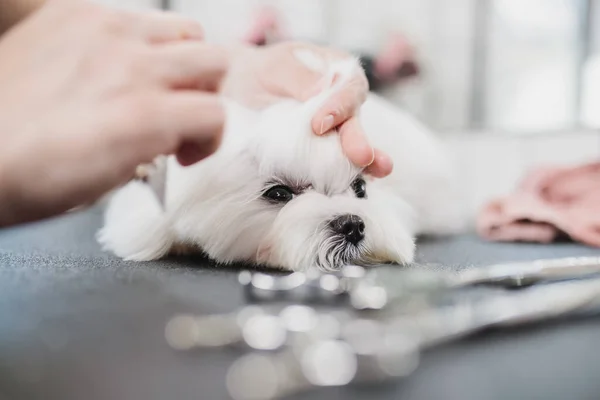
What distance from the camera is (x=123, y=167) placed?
46 cm

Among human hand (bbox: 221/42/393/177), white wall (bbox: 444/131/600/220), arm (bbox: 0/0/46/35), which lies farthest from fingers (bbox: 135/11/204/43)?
white wall (bbox: 444/131/600/220)

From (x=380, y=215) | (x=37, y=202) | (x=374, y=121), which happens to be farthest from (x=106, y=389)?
(x=374, y=121)

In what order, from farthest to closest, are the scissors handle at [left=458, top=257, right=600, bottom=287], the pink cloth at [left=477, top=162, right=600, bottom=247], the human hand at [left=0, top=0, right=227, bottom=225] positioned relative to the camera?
the pink cloth at [left=477, top=162, right=600, bottom=247]
the scissors handle at [left=458, top=257, right=600, bottom=287]
the human hand at [left=0, top=0, right=227, bottom=225]

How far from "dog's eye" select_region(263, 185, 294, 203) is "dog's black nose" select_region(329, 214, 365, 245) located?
0.08m

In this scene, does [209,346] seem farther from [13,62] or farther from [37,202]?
[13,62]

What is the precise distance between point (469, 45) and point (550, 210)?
125 cm

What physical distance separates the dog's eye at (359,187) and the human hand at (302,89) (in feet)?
0.08

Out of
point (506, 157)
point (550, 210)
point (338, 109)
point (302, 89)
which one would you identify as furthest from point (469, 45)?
point (338, 109)

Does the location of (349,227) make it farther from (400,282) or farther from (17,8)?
(17,8)

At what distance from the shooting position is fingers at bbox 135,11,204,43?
0.51m

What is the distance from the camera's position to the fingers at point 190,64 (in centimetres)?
49

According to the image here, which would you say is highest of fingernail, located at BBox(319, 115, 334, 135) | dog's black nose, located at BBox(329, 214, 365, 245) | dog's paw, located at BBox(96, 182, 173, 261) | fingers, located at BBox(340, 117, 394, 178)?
fingernail, located at BBox(319, 115, 334, 135)

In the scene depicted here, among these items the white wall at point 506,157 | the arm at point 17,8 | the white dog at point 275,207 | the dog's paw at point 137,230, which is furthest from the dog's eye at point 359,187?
the white wall at point 506,157

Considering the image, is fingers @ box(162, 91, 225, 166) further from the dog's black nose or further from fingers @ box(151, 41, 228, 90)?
the dog's black nose
